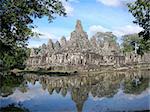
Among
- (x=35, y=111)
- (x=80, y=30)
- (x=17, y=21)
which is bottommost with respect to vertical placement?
(x=35, y=111)

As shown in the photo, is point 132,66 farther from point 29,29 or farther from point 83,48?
point 29,29

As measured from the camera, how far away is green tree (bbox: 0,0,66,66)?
22641mm

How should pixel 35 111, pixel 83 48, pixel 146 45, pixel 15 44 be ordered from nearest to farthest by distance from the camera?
pixel 35 111 < pixel 15 44 < pixel 146 45 < pixel 83 48

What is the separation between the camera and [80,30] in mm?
107312

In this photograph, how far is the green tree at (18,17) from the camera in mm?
22641

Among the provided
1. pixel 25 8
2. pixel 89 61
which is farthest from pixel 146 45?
pixel 89 61

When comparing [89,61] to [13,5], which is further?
[89,61]

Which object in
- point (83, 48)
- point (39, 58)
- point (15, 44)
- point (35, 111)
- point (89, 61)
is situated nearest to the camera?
point (35, 111)

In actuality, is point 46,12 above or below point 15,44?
above

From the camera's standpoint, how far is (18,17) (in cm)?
2334

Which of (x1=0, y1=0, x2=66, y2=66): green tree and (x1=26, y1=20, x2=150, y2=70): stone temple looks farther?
(x1=26, y1=20, x2=150, y2=70): stone temple

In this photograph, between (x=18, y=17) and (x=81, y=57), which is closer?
(x=18, y=17)

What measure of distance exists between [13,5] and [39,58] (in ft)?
299

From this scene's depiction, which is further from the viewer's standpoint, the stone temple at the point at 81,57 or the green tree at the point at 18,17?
the stone temple at the point at 81,57
